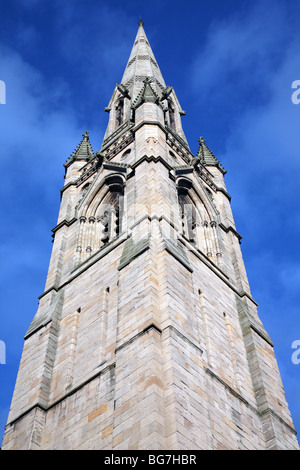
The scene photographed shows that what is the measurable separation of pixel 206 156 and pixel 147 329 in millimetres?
19611

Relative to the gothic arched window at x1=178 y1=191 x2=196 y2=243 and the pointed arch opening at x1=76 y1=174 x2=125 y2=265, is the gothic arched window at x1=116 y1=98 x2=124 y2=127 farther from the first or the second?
the gothic arched window at x1=178 y1=191 x2=196 y2=243

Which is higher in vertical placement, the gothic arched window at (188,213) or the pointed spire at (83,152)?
the pointed spire at (83,152)

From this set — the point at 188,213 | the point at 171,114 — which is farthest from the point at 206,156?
the point at 188,213

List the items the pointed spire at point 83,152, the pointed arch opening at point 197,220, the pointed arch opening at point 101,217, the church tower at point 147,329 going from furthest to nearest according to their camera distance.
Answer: the pointed spire at point 83,152 → the pointed arch opening at point 197,220 → the pointed arch opening at point 101,217 → the church tower at point 147,329

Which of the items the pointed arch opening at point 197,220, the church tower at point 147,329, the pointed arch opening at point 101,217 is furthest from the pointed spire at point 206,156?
the pointed arch opening at point 101,217

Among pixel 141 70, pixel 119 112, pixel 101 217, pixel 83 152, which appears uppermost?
pixel 141 70

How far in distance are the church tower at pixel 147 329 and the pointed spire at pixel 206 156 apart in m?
4.19

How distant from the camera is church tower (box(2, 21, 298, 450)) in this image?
17094 millimetres

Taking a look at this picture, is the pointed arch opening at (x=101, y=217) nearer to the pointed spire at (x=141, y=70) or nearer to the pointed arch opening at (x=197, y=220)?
the pointed arch opening at (x=197, y=220)

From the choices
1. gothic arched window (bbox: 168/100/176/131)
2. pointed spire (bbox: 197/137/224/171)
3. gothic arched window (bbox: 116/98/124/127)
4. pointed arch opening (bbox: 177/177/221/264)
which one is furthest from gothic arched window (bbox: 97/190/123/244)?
gothic arched window (bbox: 168/100/176/131)

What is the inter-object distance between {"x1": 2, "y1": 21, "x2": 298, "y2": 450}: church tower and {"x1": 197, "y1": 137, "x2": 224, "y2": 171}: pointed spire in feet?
13.7

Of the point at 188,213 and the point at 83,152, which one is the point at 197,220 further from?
the point at 83,152

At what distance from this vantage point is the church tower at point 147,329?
1709 cm

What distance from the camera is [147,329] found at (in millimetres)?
18312
